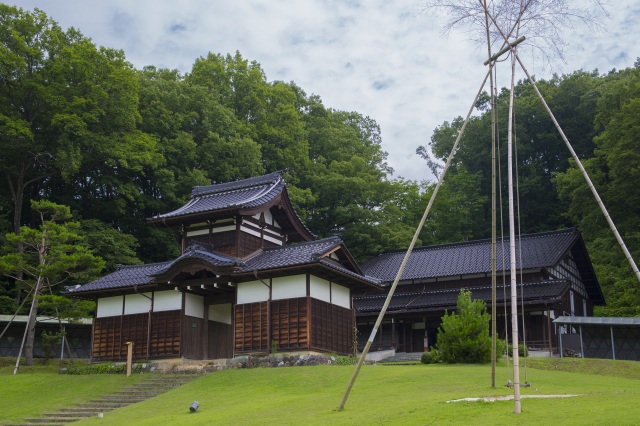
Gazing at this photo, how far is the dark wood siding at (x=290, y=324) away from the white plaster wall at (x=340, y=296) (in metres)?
2.53

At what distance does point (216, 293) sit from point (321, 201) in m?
26.3

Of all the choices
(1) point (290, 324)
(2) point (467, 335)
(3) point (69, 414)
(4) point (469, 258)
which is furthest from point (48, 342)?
(4) point (469, 258)

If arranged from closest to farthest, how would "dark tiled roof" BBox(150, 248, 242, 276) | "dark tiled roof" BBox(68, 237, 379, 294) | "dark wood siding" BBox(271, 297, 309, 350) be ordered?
"dark wood siding" BBox(271, 297, 309, 350) → "dark tiled roof" BBox(68, 237, 379, 294) → "dark tiled roof" BBox(150, 248, 242, 276)

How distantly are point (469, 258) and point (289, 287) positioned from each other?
21079 millimetres

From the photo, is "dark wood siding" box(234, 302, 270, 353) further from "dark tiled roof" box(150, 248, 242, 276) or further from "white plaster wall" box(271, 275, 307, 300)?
"dark tiled roof" box(150, 248, 242, 276)

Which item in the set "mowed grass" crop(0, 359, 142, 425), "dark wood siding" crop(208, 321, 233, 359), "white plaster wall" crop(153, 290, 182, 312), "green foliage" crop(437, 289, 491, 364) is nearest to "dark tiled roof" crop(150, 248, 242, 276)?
"white plaster wall" crop(153, 290, 182, 312)

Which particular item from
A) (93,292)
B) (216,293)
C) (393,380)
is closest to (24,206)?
(93,292)

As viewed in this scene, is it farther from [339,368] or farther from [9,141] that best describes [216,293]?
[9,141]

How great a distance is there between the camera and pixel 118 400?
26.2 m

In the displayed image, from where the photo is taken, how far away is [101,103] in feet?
164

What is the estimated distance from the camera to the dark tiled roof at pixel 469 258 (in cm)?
4587

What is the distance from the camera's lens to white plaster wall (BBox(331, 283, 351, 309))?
1310 inches

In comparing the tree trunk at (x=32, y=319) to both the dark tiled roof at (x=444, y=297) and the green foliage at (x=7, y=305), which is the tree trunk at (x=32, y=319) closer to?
the green foliage at (x=7, y=305)

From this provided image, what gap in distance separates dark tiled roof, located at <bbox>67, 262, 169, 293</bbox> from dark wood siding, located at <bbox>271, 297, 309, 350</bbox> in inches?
263
